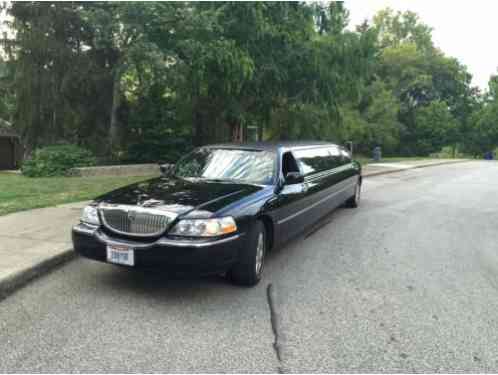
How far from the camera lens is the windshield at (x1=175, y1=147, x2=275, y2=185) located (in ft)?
16.4

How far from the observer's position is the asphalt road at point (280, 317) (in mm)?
2771

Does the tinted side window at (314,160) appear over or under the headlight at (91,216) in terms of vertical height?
over

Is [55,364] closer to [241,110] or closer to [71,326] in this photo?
[71,326]

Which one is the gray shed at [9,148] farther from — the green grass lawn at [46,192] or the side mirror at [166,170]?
the side mirror at [166,170]

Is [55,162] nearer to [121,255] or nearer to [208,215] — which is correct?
[121,255]

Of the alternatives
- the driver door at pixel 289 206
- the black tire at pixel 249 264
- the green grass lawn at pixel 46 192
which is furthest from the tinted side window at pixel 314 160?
the green grass lawn at pixel 46 192

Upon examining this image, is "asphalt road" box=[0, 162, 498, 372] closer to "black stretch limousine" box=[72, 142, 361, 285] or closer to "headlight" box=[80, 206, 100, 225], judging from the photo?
"black stretch limousine" box=[72, 142, 361, 285]

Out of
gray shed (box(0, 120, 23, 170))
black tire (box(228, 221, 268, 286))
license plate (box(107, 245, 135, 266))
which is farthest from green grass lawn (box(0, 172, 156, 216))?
gray shed (box(0, 120, 23, 170))

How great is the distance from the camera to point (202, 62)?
37.9 feet

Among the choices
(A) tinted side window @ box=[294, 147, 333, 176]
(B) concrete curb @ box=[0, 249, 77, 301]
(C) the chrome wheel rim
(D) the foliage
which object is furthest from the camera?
(D) the foliage

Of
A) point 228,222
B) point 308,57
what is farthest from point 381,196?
point 228,222

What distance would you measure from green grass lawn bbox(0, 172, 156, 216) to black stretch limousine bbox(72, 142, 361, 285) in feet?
12.7

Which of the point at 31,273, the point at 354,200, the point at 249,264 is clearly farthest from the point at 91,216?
the point at 354,200

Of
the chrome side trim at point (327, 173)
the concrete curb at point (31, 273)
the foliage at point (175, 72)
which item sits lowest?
the concrete curb at point (31, 273)
